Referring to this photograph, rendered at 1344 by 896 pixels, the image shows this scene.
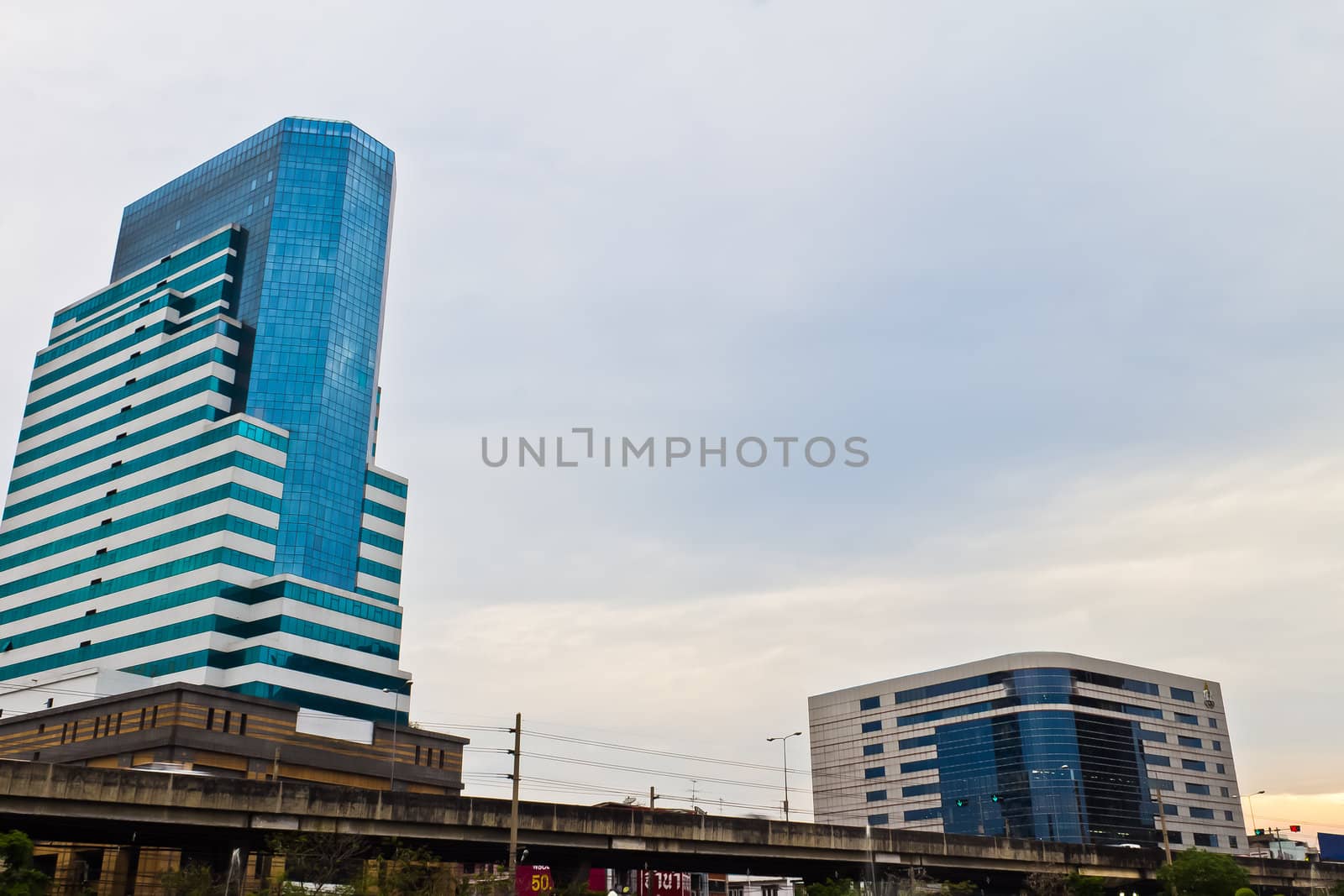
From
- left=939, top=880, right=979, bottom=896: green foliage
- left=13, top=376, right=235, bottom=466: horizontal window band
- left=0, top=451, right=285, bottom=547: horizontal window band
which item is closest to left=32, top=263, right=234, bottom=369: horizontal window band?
left=13, top=376, right=235, bottom=466: horizontal window band

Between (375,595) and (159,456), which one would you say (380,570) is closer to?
(375,595)

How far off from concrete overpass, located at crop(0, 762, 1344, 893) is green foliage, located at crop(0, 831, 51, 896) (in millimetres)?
2816

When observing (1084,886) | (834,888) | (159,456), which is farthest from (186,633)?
(1084,886)

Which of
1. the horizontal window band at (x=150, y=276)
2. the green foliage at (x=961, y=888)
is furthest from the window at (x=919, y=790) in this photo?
the horizontal window band at (x=150, y=276)

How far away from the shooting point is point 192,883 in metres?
60.8

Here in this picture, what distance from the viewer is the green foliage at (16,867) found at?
47594 mm

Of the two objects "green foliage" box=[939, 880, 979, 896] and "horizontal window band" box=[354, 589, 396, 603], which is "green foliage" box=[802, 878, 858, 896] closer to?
"green foliage" box=[939, 880, 979, 896]

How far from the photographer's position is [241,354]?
131375 millimetres

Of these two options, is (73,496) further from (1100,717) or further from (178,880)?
(1100,717)

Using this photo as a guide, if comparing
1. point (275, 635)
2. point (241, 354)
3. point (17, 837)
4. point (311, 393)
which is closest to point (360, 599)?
point (275, 635)

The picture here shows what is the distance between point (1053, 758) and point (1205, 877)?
87447 mm

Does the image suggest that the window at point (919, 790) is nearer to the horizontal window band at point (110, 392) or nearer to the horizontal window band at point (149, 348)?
the horizontal window band at point (110, 392)

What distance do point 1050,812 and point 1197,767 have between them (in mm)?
42740

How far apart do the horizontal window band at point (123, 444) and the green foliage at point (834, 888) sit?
81.9 metres
